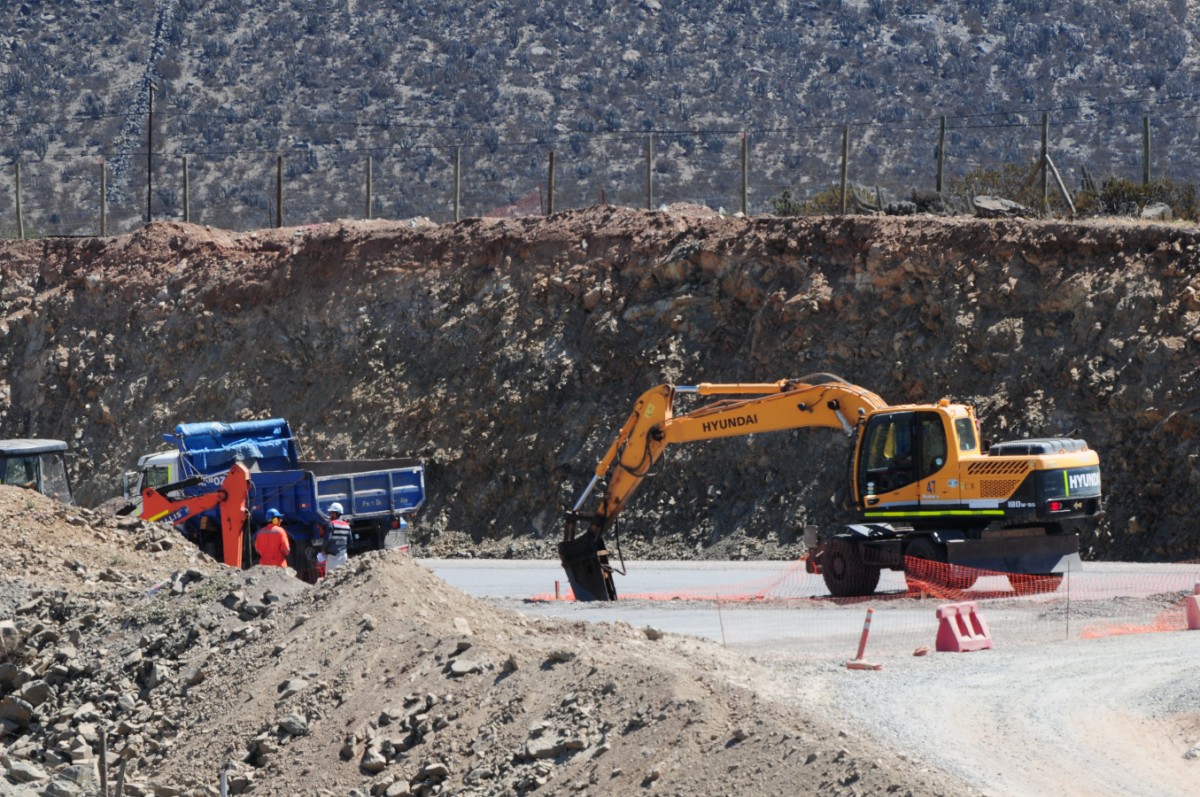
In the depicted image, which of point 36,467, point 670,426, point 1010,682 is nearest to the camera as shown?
point 1010,682

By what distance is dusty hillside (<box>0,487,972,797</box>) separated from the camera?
11234 mm

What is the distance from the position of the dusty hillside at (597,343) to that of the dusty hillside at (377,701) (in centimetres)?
1506

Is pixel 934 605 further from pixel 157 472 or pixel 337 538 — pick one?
pixel 157 472

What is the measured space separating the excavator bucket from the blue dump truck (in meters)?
3.71

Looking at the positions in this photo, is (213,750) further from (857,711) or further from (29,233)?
(29,233)

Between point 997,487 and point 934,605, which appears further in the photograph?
point 997,487

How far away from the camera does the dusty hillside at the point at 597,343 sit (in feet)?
95.9

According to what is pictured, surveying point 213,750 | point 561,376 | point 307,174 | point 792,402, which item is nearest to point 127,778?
point 213,750

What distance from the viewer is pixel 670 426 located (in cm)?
2197

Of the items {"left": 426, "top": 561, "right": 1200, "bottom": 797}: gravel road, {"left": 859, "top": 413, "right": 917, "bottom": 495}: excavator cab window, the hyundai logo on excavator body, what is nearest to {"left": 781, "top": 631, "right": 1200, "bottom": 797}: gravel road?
{"left": 426, "top": 561, "right": 1200, "bottom": 797}: gravel road

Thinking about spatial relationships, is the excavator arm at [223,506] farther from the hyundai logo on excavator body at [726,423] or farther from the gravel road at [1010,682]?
the hyundai logo on excavator body at [726,423]

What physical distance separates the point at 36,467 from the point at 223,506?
16.3 ft

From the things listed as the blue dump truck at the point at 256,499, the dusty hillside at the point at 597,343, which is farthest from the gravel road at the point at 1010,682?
the dusty hillside at the point at 597,343

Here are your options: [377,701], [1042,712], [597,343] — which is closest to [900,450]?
[1042,712]
